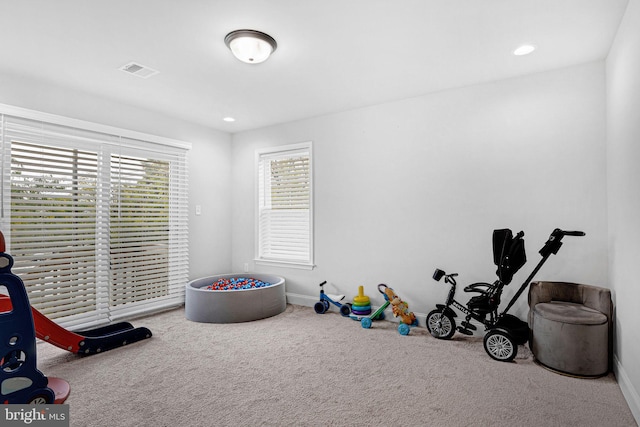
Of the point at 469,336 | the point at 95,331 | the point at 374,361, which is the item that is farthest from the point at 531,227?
the point at 95,331

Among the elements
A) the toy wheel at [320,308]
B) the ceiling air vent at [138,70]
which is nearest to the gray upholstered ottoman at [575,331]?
the toy wheel at [320,308]

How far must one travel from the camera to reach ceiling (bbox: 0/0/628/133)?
234cm

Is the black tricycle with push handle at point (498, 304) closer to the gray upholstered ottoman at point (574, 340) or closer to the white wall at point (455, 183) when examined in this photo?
the gray upholstered ottoman at point (574, 340)

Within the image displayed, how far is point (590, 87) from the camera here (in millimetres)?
3111

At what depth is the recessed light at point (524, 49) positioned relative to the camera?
2.84 meters

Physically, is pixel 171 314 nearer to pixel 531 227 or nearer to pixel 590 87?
pixel 531 227

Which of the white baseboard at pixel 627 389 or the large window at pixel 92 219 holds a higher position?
the large window at pixel 92 219

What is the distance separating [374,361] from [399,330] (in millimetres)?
769

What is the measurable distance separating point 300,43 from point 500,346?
2.96 meters

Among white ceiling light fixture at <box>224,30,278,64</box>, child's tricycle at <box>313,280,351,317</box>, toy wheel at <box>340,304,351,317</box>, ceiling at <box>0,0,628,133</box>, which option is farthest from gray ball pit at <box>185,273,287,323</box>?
white ceiling light fixture at <box>224,30,278,64</box>

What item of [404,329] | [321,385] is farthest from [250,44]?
[404,329]

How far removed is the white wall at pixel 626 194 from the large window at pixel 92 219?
4653mm

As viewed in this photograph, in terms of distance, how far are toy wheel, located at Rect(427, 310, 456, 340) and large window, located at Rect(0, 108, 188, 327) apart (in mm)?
3302

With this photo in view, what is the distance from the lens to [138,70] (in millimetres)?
3285
